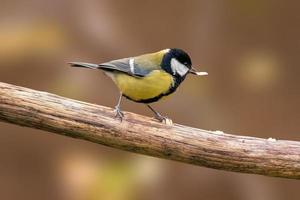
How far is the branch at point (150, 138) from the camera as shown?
7.22 ft

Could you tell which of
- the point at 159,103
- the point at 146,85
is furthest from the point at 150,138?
the point at 159,103

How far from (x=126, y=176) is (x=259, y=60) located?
0.85 m

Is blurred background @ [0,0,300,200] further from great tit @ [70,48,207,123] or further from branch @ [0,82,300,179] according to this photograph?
branch @ [0,82,300,179]

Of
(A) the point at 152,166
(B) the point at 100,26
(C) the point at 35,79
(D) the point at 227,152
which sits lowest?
(D) the point at 227,152

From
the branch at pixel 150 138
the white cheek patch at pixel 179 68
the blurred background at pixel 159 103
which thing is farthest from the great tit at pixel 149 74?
the blurred background at pixel 159 103

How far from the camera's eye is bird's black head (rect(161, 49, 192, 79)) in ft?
8.32

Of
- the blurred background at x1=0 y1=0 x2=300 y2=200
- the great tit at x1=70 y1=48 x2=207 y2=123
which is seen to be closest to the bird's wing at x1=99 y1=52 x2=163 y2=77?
the great tit at x1=70 y1=48 x2=207 y2=123

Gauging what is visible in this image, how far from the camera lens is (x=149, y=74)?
8.26 feet

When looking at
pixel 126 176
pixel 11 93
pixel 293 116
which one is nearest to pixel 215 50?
pixel 293 116

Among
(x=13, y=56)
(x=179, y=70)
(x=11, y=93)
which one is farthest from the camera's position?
(x=13, y=56)

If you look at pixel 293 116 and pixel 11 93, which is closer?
pixel 11 93

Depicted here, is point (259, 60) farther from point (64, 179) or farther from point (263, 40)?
point (64, 179)

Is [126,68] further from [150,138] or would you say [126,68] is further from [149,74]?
[150,138]

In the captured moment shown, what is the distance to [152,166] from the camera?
3.26m
